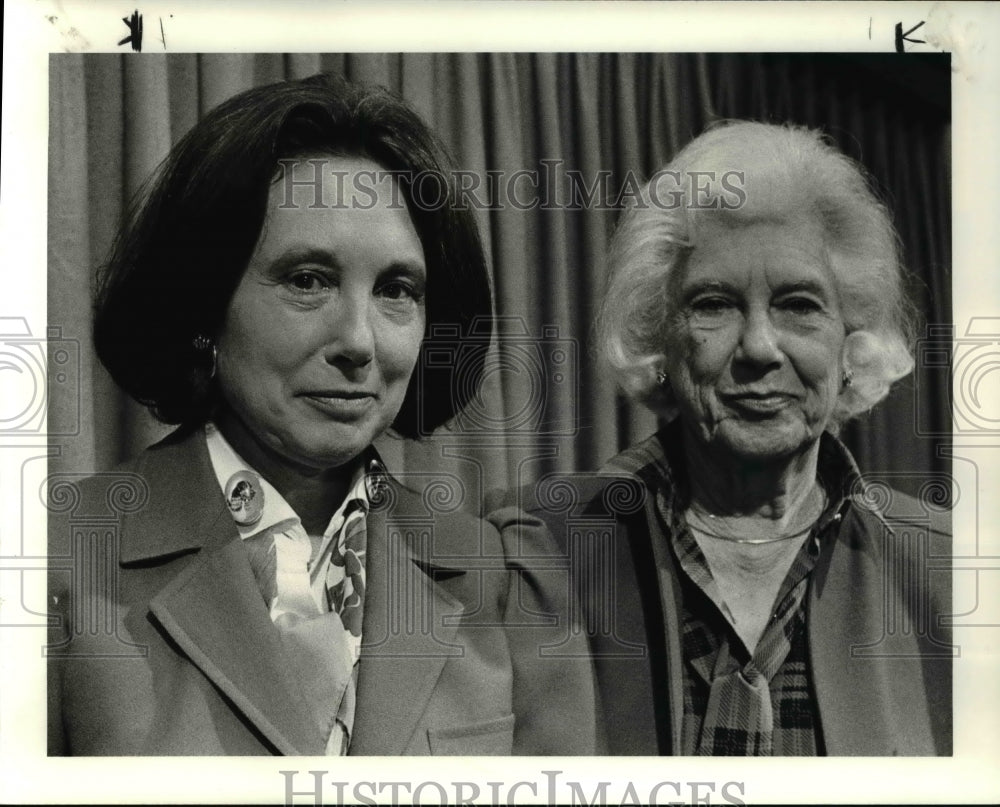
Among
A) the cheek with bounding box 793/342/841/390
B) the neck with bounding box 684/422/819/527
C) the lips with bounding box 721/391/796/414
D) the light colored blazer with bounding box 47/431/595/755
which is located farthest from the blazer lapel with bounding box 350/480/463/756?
the cheek with bounding box 793/342/841/390

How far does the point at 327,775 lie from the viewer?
2250mm

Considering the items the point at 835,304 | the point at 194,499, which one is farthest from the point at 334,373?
the point at 835,304

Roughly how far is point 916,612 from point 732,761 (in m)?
0.47

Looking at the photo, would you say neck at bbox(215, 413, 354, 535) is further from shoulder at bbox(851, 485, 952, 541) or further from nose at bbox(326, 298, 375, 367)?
shoulder at bbox(851, 485, 952, 541)

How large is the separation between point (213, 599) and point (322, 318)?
1.86 ft

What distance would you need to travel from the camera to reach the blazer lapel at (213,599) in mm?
2203

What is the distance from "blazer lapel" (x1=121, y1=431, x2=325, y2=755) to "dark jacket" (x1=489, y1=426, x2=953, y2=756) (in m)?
0.50

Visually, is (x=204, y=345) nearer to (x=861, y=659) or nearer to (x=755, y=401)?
(x=755, y=401)

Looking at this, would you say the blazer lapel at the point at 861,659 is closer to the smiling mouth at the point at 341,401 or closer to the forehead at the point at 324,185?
the smiling mouth at the point at 341,401

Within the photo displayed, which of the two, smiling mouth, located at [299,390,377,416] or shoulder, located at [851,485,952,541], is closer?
smiling mouth, located at [299,390,377,416]

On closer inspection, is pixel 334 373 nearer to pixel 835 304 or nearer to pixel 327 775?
pixel 327 775

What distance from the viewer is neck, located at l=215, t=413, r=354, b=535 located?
226cm

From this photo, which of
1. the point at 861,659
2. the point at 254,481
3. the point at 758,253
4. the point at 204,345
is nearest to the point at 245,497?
the point at 254,481

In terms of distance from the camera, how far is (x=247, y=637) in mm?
2201
